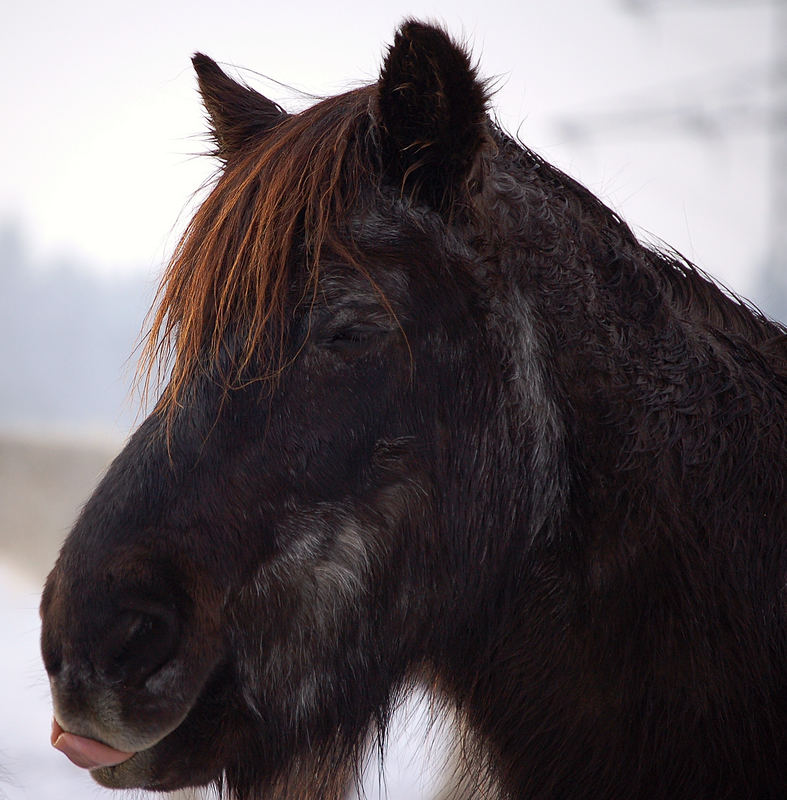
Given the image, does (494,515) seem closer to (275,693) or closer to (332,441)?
(332,441)

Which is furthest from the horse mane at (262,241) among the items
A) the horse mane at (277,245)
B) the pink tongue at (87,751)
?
the pink tongue at (87,751)

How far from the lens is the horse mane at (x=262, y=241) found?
1188mm

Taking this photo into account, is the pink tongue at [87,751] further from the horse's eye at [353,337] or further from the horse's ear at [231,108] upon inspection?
the horse's ear at [231,108]

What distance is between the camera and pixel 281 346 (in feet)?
3.81

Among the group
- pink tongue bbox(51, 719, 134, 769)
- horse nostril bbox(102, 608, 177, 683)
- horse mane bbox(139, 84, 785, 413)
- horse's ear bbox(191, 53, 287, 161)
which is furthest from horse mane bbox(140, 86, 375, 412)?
pink tongue bbox(51, 719, 134, 769)

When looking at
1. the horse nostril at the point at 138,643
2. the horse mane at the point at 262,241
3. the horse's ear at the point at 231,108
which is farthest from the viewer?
the horse's ear at the point at 231,108

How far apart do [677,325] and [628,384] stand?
17cm

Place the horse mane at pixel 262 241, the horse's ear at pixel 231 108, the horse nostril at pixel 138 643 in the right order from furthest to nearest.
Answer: the horse's ear at pixel 231 108, the horse mane at pixel 262 241, the horse nostril at pixel 138 643

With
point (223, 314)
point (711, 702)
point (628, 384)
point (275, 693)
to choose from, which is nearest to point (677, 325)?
point (628, 384)

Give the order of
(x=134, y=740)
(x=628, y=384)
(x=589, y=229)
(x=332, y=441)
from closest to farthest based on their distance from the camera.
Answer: (x=134, y=740) → (x=332, y=441) → (x=628, y=384) → (x=589, y=229)

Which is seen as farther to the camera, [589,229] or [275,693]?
[589,229]

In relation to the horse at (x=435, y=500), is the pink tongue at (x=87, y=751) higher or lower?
lower

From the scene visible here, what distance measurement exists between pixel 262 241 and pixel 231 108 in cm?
50

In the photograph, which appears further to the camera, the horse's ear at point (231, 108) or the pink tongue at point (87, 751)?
the horse's ear at point (231, 108)
